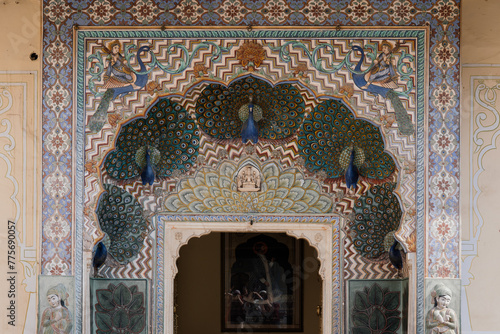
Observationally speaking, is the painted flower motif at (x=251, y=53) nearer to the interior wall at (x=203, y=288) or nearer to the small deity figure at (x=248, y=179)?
the small deity figure at (x=248, y=179)

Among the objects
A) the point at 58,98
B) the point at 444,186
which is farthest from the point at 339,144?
the point at 58,98

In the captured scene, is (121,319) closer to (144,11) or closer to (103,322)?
(103,322)

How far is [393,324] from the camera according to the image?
21.6 ft

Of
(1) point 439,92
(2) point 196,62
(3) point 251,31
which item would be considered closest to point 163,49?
(2) point 196,62

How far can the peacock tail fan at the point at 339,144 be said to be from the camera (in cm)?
623

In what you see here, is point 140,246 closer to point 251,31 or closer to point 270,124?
point 270,124

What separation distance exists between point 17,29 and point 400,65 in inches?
118

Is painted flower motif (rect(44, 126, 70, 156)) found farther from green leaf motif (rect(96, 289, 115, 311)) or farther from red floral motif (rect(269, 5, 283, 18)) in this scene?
red floral motif (rect(269, 5, 283, 18))

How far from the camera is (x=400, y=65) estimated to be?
5.97 metres

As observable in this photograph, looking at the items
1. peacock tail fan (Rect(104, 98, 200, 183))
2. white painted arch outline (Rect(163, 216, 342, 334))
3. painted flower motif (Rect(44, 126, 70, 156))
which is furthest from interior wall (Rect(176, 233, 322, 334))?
painted flower motif (Rect(44, 126, 70, 156))

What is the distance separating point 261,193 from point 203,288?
2.05m

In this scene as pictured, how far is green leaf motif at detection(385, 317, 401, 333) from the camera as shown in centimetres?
656

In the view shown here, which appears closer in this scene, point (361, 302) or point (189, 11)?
point (189, 11)

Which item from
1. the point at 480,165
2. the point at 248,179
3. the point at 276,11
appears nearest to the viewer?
the point at 276,11
